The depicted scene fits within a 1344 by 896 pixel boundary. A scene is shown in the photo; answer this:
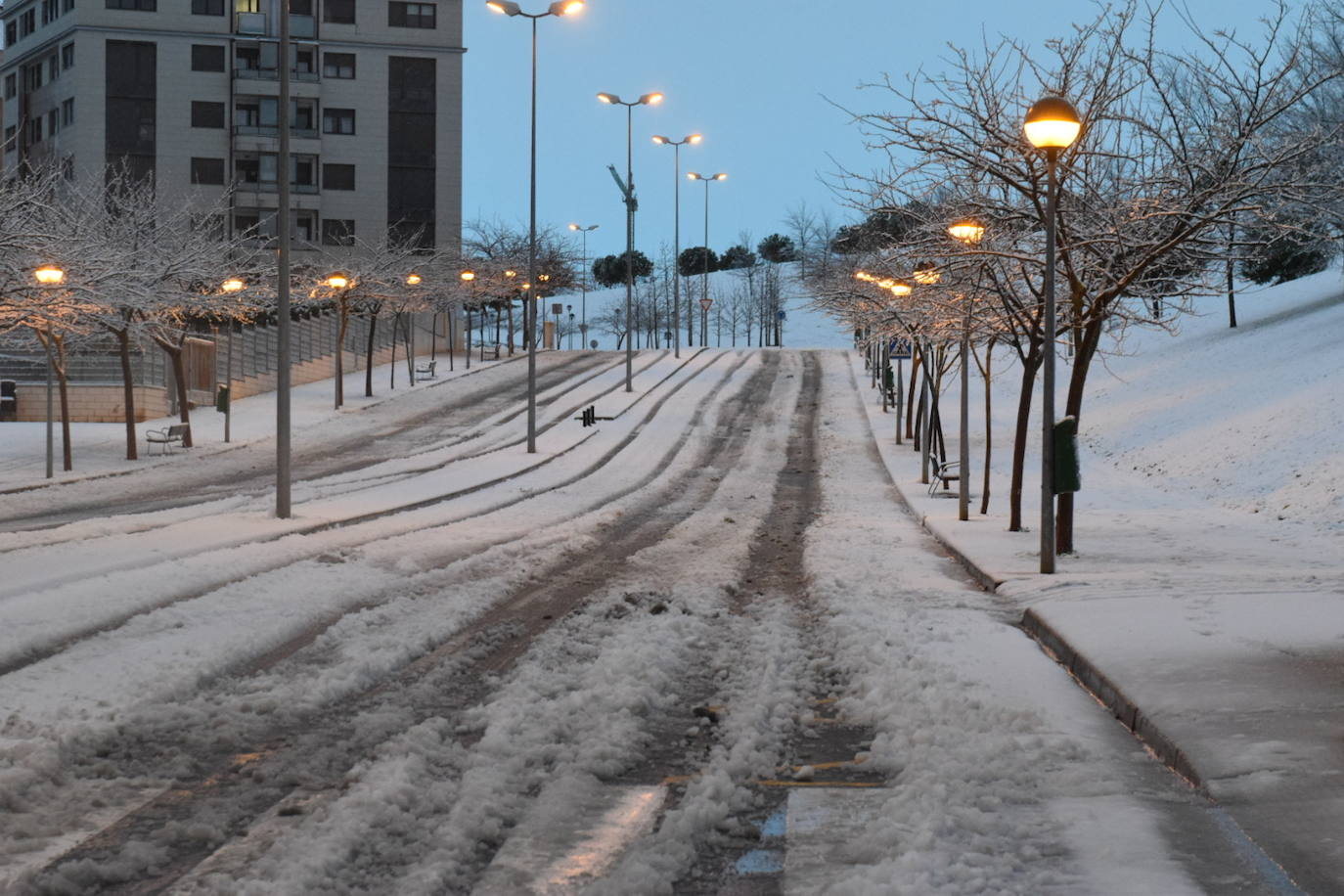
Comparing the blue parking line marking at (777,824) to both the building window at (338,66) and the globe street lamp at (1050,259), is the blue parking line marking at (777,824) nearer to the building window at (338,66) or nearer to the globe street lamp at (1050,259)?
the globe street lamp at (1050,259)

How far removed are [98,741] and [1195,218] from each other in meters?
11.9

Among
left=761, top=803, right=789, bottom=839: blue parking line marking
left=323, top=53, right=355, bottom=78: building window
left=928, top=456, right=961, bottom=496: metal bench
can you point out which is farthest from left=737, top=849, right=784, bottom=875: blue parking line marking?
left=323, top=53, right=355, bottom=78: building window

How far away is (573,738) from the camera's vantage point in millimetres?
6797

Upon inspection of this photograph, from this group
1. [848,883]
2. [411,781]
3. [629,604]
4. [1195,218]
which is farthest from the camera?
[1195,218]

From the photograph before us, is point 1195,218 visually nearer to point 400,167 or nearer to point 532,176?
point 532,176

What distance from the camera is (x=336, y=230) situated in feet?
242

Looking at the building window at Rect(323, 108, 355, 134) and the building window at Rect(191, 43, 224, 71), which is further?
the building window at Rect(323, 108, 355, 134)

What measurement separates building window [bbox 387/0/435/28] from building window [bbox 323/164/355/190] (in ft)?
27.0

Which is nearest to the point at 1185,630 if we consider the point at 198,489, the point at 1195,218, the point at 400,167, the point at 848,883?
the point at 848,883

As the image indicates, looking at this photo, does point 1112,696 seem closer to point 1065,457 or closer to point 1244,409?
point 1065,457

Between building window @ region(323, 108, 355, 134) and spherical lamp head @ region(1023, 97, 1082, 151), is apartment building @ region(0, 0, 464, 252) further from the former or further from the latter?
spherical lamp head @ region(1023, 97, 1082, 151)

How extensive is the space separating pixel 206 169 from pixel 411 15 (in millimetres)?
13753

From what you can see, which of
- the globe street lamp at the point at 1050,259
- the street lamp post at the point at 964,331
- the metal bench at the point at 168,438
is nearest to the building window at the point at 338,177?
the metal bench at the point at 168,438

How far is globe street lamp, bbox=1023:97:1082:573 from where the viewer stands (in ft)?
40.6
